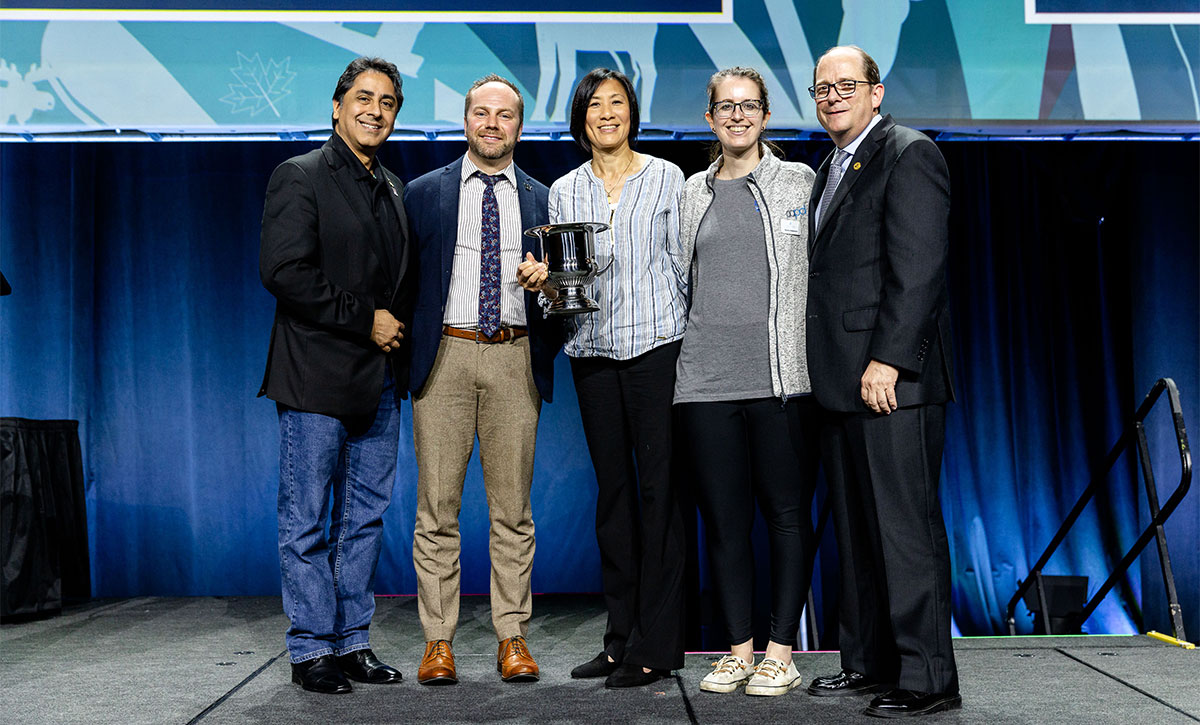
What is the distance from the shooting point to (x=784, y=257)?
8.45 ft

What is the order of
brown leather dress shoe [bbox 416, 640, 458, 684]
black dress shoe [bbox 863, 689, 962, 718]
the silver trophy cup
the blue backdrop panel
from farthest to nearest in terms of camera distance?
the blue backdrop panel < brown leather dress shoe [bbox 416, 640, 458, 684] < the silver trophy cup < black dress shoe [bbox 863, 689, 962, 718]

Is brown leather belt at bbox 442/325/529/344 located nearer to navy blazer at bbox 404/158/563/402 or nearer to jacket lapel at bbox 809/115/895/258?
navy blazer at bbox 404/158/563/402

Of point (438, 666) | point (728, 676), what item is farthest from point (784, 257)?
point (438, 666)

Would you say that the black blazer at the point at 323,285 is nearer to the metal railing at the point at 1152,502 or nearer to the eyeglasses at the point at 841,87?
the eyeglasses at the point at 841,87

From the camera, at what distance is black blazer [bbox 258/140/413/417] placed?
104 inches

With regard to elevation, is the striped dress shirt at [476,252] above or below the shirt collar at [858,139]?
below

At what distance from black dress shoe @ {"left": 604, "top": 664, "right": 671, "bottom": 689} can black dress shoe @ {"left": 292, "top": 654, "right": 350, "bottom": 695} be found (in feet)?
2.33

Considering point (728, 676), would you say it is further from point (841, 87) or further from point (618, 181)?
point (841, 87)

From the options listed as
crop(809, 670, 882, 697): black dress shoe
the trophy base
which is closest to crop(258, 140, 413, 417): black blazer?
the trophy base

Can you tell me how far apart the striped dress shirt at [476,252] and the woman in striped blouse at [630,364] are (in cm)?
14

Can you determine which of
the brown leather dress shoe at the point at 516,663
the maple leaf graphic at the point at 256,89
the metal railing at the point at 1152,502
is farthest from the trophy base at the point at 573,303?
the metal railing at the point at 1152,502

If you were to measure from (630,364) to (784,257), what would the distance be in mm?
501

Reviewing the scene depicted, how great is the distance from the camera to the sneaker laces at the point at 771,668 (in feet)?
8.37

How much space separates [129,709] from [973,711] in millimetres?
2122
